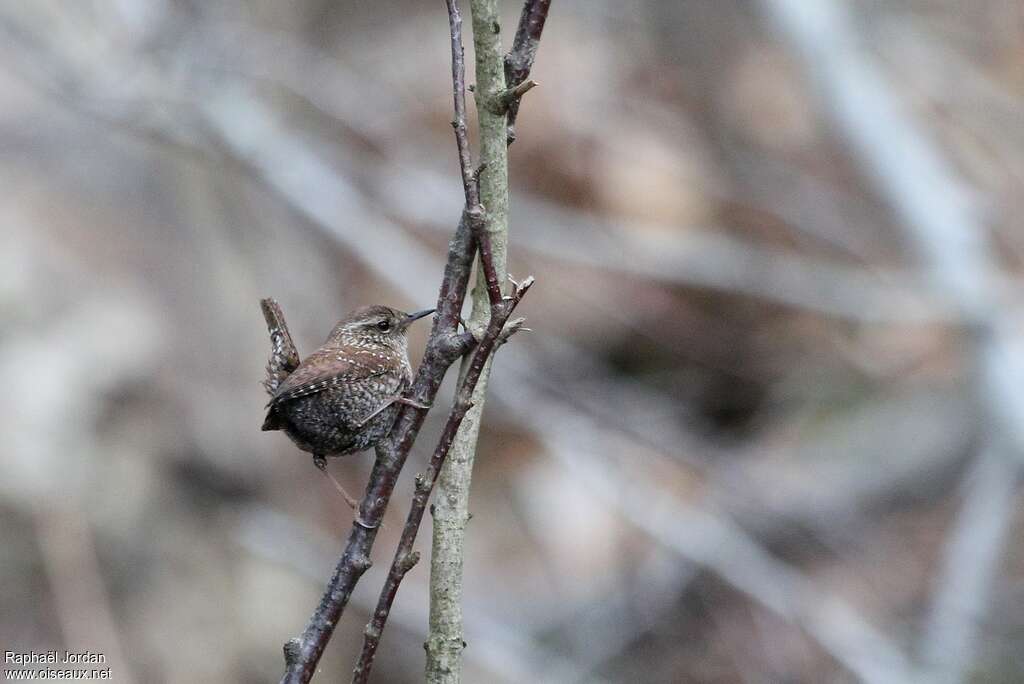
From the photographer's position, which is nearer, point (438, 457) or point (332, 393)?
point (438, 457)

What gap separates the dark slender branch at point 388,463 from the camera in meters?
2.05

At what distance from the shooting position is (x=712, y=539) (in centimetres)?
632

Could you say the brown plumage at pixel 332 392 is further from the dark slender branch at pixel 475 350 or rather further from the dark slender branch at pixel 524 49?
the dark slender branch at pixel 524 49

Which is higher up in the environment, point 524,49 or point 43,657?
point 524,49

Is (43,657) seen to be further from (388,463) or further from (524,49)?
(524,49)

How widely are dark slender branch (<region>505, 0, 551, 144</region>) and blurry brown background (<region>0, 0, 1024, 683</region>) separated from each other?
402 centimetres

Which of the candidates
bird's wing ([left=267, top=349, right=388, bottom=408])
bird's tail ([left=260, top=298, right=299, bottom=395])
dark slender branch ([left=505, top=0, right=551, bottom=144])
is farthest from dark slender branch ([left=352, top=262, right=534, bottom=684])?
bird's tail ([left=260, top=298, right=299, bottom=395])

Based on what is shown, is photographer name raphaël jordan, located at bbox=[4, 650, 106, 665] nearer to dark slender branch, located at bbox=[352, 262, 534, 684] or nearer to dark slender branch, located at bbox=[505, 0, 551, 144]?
dark slender branch, located at bbox=[352, 262, 534, 684]

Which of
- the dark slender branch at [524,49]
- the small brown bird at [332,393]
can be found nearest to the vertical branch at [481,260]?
the dark slender branch at [524,49]

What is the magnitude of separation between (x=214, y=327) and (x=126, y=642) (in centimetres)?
242

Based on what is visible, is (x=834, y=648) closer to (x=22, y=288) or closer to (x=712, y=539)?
(x=712, y=539)

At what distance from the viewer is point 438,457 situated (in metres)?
2.01

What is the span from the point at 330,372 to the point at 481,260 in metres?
0.80

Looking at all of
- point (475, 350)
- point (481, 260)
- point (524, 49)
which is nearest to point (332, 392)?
point (475, 350)
